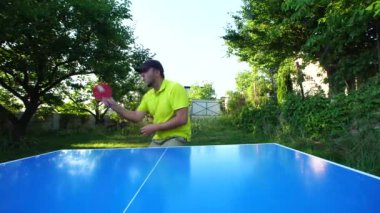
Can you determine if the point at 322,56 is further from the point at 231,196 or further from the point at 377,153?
the point at 231,196

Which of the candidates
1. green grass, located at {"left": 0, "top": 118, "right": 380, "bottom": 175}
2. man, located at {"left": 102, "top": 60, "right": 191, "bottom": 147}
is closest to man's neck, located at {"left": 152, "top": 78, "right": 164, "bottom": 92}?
man, located at {"left": 102, "top": 60, "right": 191, "bottom": 147}

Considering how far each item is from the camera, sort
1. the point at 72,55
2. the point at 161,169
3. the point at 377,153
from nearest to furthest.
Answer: the point at 161,169 → the point at 377,153 → the point at 72,55

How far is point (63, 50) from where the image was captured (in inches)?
589

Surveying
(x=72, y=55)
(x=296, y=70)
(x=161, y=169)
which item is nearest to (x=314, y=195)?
(x=161, y=169)

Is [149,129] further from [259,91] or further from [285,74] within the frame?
[259,91]

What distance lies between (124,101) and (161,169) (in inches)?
849

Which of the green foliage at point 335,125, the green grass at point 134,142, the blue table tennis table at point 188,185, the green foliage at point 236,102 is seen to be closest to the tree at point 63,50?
the green grass at point 134,142

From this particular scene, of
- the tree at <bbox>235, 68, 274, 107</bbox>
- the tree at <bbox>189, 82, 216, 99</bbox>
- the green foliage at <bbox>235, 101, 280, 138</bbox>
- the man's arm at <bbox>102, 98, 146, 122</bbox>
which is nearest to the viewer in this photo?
the man's arm at <bbox>102, 98, 146, 122</bbox>

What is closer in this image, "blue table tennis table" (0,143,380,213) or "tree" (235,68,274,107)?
"blue table tennis table" (0,143,380,213)

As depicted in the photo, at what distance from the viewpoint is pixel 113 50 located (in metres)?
16.1

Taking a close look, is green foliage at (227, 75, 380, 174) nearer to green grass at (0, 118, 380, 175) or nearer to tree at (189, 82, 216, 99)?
green grass at (0, 118, 380, 175)

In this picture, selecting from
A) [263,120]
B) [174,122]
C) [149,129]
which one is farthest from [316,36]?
[149,129]

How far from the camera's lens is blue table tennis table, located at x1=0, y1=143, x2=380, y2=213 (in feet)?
7.15

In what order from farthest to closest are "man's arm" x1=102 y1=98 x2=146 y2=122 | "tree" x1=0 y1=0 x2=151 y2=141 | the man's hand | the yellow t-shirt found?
"tree" x1=0 y1=0 x2=151 y2=141, "man's arm" x1=102 y1=98 x2=146 y2=122, the yellow t-shirt, the man's hand
